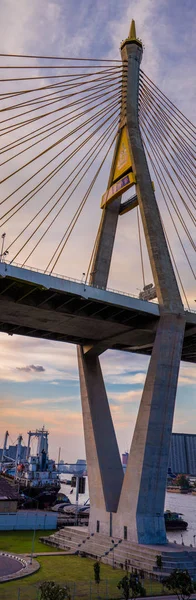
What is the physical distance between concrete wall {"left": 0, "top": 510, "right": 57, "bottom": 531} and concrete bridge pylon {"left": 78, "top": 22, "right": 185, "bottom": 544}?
31.7ft

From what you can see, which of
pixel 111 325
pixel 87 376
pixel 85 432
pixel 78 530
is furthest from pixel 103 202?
pixel 78 530

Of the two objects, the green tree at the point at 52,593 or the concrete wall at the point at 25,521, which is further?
the concrete wall at the point at 25,521

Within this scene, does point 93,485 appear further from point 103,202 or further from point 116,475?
point 103,202

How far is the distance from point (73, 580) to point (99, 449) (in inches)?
616

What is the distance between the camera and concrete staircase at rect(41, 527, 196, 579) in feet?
90.6

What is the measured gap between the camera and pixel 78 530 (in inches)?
1559

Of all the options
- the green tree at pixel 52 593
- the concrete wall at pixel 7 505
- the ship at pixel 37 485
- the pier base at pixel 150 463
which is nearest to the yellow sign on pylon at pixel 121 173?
the pier base at pixel 150 463

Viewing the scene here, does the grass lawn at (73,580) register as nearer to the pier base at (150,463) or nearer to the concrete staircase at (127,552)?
the concrete staircase at (127,552)

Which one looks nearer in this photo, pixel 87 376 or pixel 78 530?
pixel 78 530

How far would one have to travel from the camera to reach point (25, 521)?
45.7 meters

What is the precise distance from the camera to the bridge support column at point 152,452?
3322 cm

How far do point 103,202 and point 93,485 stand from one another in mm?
28142

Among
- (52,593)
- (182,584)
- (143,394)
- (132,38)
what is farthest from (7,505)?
(132,38)

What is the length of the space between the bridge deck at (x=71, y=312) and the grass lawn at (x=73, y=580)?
17.7m
